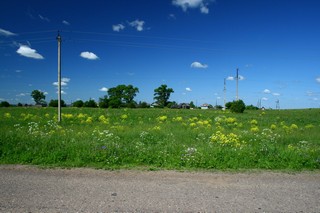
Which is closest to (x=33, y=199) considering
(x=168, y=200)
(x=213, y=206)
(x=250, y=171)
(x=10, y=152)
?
(x=168, y=200)

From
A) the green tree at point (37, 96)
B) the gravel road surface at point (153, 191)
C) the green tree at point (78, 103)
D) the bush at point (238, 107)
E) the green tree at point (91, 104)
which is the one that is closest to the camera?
the gravel road surface at point (153, 191)

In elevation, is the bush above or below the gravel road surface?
above

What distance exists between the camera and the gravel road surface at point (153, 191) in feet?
14.9

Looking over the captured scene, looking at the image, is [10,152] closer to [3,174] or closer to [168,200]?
[3,174]

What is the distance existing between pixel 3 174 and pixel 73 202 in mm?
3101

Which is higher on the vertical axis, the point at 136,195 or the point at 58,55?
the point at 58,55

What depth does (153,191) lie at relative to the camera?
5.32m

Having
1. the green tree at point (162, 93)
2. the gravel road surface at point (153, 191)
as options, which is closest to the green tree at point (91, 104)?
the green tree at point (162, 93)

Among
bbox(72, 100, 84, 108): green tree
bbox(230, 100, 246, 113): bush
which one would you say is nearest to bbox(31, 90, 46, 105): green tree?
bbox(72, 100, 84, 108): green tree

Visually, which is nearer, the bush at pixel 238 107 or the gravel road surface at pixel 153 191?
the gravel road surface at pixel 153 191

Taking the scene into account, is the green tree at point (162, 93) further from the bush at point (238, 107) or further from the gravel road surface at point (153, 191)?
the gravel road surface at point (153, 191)

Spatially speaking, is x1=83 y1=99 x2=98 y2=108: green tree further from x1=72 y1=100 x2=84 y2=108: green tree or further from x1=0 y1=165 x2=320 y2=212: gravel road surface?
x1=0 y1=165 x2=320 y2=212: gravel road surface

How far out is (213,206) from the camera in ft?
15.2

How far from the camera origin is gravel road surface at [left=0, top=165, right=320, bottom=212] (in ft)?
14.9
